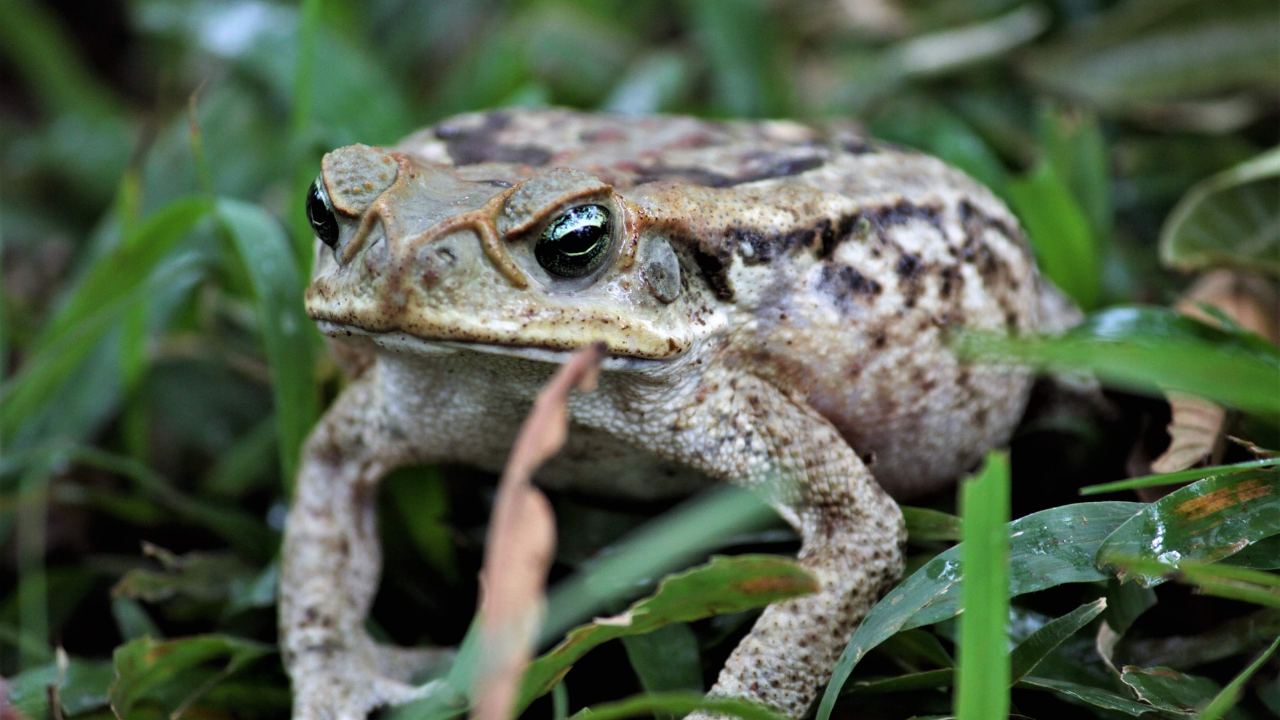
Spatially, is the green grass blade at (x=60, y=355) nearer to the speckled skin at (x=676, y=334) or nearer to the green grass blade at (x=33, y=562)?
the green grass blade at (x=33, y=562)

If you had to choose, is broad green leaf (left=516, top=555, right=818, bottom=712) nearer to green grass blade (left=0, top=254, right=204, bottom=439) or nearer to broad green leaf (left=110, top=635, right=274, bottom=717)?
broad green leaf (left=110, top=635, right=274, bottom=717)

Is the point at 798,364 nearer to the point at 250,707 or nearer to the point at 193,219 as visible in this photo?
the point at 250,707

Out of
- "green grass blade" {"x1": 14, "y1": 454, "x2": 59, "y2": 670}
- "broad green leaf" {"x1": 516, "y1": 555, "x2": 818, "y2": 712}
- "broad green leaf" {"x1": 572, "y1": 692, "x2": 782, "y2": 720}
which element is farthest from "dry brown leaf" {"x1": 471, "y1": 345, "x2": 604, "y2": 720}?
"green grass blade" {"x1": 14, "y1": 454, "x2": 59, "y2": 670}

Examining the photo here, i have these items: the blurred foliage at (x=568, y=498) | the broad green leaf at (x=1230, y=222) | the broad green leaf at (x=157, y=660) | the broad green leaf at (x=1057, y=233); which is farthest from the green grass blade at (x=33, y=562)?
the broad green leaf at (x=1230, y=222)

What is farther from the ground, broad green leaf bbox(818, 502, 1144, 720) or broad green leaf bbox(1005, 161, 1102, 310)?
broad green leaf bbox(1005, 161, 1102, 310)

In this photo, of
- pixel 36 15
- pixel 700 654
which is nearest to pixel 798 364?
pixel 700 654

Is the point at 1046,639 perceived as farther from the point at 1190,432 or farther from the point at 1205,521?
the point at 1190,432
